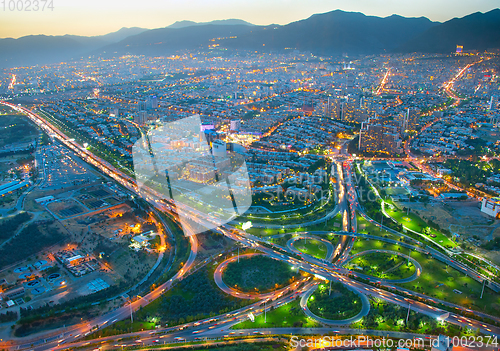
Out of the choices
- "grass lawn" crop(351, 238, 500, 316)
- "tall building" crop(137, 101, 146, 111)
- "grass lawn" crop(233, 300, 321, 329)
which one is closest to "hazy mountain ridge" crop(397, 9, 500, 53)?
"tall building" crop(137, 101, 146, 111)

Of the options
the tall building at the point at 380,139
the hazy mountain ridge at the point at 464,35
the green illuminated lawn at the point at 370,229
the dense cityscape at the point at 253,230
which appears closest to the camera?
the dense cityscape at the point at 253,230

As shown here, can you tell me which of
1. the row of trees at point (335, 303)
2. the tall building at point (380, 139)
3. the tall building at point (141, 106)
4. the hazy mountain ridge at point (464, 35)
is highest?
the hazy mountain ridge at point (464, 35)

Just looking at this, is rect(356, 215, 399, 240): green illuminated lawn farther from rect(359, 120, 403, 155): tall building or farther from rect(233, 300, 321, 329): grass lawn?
rect(359, 120, 403, 155): tall building

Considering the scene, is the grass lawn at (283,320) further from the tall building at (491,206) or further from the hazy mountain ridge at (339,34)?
the hazy mountain ridge at (339,34)

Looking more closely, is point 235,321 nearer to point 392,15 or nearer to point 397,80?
point 397,80

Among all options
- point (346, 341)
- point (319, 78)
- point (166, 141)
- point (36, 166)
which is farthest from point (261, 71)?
point (346, 341)

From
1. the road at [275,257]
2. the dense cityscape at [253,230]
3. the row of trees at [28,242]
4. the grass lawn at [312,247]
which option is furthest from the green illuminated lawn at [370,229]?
the row of trees at [28,242]

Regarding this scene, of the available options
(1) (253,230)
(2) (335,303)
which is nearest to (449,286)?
(2) (335,303)
